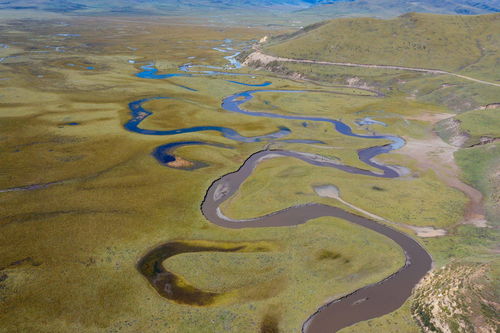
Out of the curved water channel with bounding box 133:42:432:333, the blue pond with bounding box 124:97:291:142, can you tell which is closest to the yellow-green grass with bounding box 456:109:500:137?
the curved water channel with bounding box 133:42:432:333

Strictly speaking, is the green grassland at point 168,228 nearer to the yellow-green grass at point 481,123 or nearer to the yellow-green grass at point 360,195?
the yellow-green grass at point 360,195

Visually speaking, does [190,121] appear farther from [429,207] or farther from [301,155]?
[429,207]

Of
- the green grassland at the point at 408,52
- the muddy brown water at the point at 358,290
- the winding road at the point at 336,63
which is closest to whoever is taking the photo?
the muddy brown water at the point at 358,290

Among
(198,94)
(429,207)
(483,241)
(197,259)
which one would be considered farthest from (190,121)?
(483,241)

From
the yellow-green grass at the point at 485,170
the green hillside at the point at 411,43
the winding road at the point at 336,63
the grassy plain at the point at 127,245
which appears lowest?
the grassy plain at the point at 127,245

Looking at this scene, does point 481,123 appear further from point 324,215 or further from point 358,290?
point 358,290

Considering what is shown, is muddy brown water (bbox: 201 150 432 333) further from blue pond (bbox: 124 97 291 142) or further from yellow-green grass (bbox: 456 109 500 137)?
yellow-green grass (bbox: 456 109 500 137)

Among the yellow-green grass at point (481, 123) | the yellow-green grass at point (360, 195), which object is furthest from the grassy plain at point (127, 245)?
the yellow-green grass at point (481, 123)
